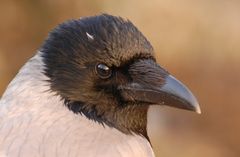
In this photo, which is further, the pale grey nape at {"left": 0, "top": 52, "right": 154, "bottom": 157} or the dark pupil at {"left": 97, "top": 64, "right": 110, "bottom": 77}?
the dark pupil at {"left": 97, "top": 64, "right": 110, "bottom": 77}

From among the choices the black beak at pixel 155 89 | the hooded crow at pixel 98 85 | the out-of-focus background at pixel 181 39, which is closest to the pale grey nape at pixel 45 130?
the hooded crow at pixel 98 85

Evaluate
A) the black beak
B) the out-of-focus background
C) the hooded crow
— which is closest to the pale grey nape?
the hooded crow

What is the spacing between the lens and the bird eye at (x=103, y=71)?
13.3ft

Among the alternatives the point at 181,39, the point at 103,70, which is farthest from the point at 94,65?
the point at 181,39

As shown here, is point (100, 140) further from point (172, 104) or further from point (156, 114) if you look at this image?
point (156, 114)

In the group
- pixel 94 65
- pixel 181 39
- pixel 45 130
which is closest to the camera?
pixel 45 130

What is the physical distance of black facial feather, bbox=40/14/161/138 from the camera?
4.05 meters

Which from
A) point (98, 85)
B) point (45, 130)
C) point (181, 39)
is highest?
point (98, 85)

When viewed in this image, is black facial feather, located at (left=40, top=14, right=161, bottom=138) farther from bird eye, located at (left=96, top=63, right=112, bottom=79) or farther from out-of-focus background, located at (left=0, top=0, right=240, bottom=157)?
out-of-focus background, located at (left=0, top=0, right=240, bottom=157)

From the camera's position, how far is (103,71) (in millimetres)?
4062

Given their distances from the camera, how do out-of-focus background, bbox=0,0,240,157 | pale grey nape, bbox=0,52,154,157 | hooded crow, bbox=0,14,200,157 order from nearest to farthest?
pale grey nape, bbox=0,52,154,157, hooded crow, bbox=0,14,200,157, out-of-focus background, bbox=0,0,240,157

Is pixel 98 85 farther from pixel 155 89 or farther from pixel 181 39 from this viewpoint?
pixel 181 39

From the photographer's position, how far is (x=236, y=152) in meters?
9.16

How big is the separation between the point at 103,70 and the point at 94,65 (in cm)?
5
